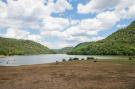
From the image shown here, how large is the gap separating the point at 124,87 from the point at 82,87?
17.9 feet

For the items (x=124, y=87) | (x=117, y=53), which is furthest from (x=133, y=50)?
(x=124, y=87)

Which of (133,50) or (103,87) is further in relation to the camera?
(133,50)

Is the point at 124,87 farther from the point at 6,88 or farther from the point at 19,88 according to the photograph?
the point at 6,88

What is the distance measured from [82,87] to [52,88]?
13.1 feet

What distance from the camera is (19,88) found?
28234 millimetres

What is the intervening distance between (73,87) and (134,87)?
7866 millimetres

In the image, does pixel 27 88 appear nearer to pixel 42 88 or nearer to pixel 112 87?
pixel 42 88

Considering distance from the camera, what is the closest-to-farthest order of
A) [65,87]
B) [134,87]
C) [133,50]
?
[134,87] → [65,87] → [133,50]

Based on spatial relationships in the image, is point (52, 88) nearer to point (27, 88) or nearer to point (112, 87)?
point (27, 88)

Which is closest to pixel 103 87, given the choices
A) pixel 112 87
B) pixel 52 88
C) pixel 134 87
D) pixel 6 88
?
pixel 112 87

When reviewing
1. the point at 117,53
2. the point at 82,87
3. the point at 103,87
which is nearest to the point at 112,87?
the point at 103,87

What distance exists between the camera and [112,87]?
27703 millimetres

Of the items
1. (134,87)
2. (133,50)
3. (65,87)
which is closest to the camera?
(134,87)

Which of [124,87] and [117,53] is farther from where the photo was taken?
[117,53]
